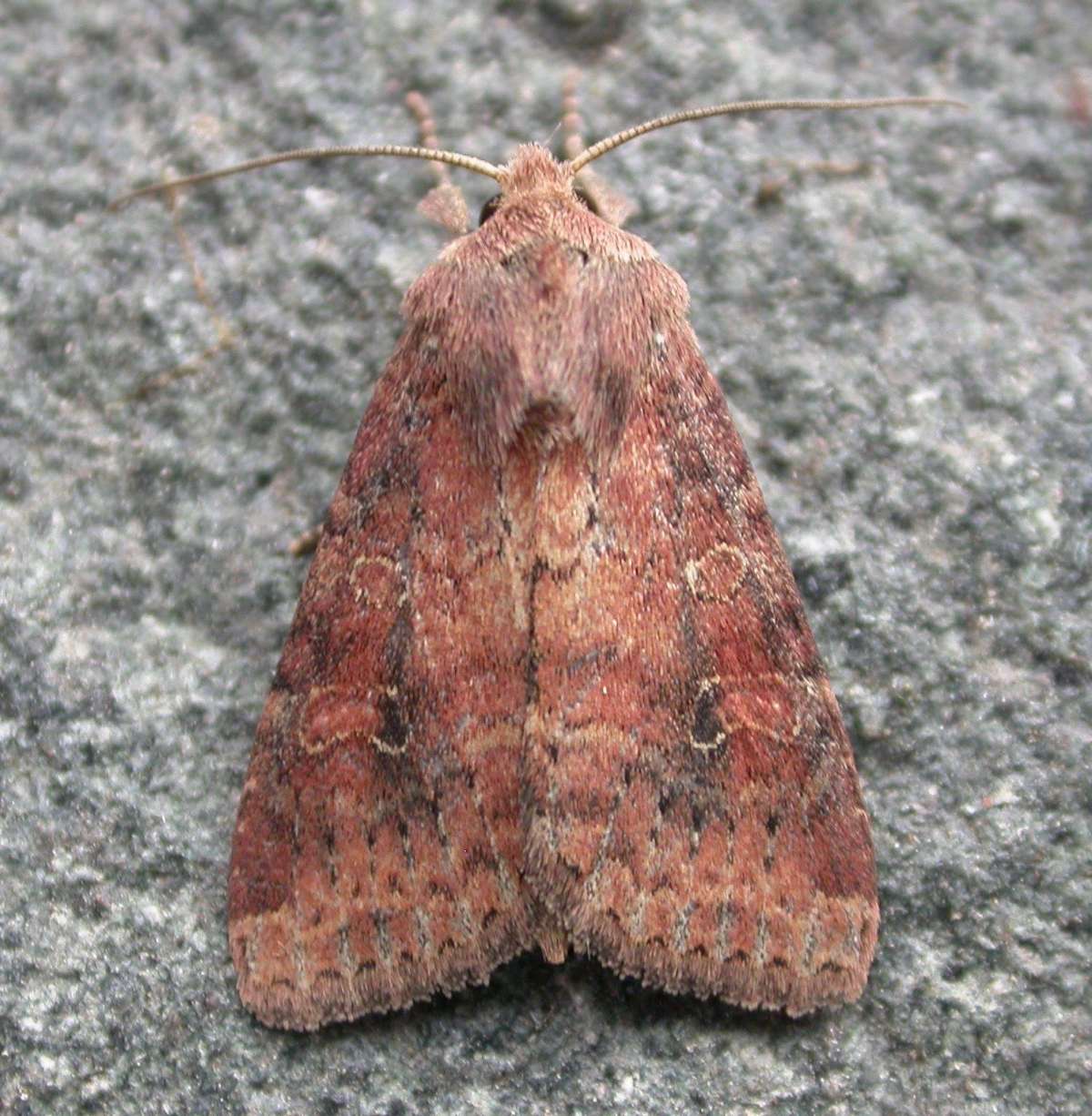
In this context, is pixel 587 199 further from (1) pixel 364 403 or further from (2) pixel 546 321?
(1) pixel 364 403

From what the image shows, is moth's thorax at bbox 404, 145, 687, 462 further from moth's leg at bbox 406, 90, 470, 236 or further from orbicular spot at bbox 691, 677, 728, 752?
orbicular spot at bbox 691, 677, 728, 752

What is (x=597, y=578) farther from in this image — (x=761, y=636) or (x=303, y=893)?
(x=303, y=893)

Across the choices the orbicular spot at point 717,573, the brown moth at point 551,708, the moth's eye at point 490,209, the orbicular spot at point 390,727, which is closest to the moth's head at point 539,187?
the moth's eye at point 490,209

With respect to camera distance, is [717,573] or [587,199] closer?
[717,573]

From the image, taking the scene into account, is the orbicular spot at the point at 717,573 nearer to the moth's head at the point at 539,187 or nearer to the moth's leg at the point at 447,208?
the moth's head at the point at 539,187

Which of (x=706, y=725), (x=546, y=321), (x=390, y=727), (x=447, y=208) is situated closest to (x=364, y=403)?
(x=447, y=208)

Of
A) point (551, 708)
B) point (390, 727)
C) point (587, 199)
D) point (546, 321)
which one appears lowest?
point (390, 727)

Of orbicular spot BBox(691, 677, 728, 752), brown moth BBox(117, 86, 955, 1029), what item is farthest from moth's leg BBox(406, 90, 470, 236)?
orbicular spot BBox(691, 677, 728, 752)
